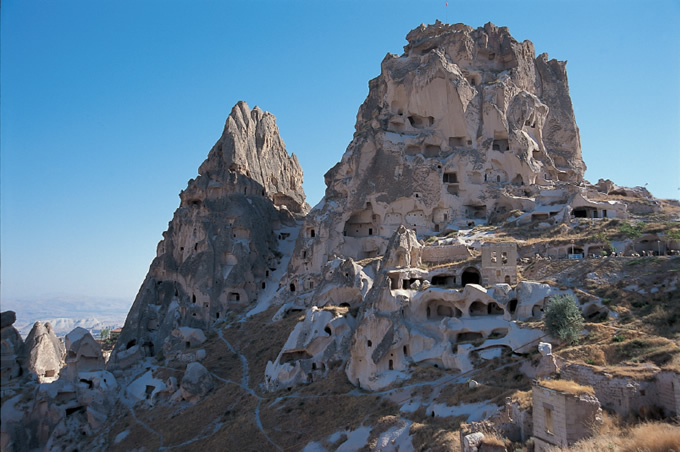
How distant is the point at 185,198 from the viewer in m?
72.1

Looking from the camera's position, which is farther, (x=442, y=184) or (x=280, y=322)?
(x=442, y=184)

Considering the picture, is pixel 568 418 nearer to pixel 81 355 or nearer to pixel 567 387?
pixel 567 387

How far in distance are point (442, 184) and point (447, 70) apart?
12380 millimetres

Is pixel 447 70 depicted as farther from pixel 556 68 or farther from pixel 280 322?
pixel 280 322

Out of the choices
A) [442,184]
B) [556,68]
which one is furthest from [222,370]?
[556,68]

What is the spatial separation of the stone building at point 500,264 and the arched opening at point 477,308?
5.60ft

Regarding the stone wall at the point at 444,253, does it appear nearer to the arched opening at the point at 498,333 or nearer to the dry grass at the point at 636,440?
the arched opening at the point at 498,333

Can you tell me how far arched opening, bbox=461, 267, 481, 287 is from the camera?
1772 inches

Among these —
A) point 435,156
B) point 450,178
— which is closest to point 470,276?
point 450,178

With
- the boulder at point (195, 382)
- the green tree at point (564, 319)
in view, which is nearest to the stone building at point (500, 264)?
the green tree at point (564, 319)

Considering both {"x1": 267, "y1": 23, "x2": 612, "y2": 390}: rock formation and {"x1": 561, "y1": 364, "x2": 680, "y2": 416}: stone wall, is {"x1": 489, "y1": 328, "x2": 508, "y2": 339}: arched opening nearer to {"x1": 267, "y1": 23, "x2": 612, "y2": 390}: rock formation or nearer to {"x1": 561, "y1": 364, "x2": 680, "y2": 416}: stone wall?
{"x1": 267, "y1": 23, "x2": 612, "y2": 390}: rock formation

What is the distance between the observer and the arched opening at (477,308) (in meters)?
40.6

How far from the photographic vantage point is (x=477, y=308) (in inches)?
1615

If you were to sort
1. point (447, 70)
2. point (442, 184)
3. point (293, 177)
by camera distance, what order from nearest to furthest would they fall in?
point (442, 184), point (447, 70), point (293, 177)
